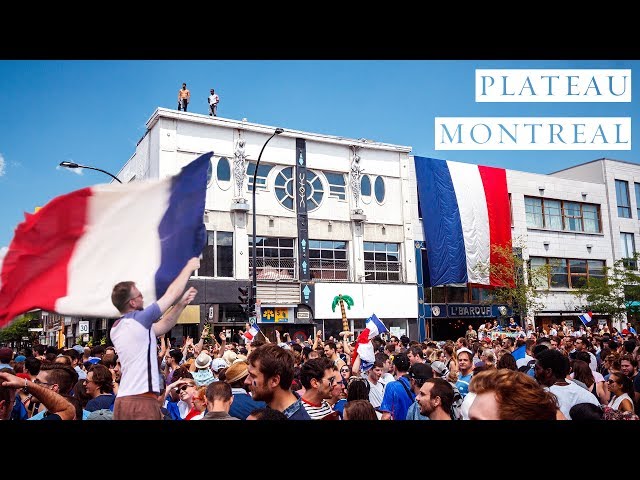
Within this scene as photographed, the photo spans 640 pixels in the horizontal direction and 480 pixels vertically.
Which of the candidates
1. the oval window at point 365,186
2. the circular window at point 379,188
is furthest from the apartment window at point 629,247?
the oval window at point 365,186

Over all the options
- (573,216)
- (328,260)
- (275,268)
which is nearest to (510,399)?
(275,268)

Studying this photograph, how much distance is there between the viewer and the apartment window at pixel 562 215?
18.9 m

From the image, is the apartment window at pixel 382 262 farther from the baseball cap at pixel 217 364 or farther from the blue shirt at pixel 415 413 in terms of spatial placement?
the blue shirt at pixel 415 413

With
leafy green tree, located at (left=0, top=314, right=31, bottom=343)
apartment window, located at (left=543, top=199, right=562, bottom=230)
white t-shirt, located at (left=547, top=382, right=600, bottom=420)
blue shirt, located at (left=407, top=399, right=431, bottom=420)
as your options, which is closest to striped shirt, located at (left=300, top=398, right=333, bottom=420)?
blue shirt, located at (left=407, top=399, right=431, bottom=420)

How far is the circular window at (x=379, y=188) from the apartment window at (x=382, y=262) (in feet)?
7.31

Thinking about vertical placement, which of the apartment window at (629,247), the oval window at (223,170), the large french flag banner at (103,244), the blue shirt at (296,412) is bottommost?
the blue shirt at (296,412)

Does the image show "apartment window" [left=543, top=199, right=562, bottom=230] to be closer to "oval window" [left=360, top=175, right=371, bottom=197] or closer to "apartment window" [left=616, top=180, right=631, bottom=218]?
"apartment window" [left=616, top=180, right=631, bottom=218]

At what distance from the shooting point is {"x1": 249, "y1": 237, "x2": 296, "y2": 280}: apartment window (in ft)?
53.4

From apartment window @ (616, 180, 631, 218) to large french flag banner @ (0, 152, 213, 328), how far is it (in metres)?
10.6

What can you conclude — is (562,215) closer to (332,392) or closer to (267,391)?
(332,392)
